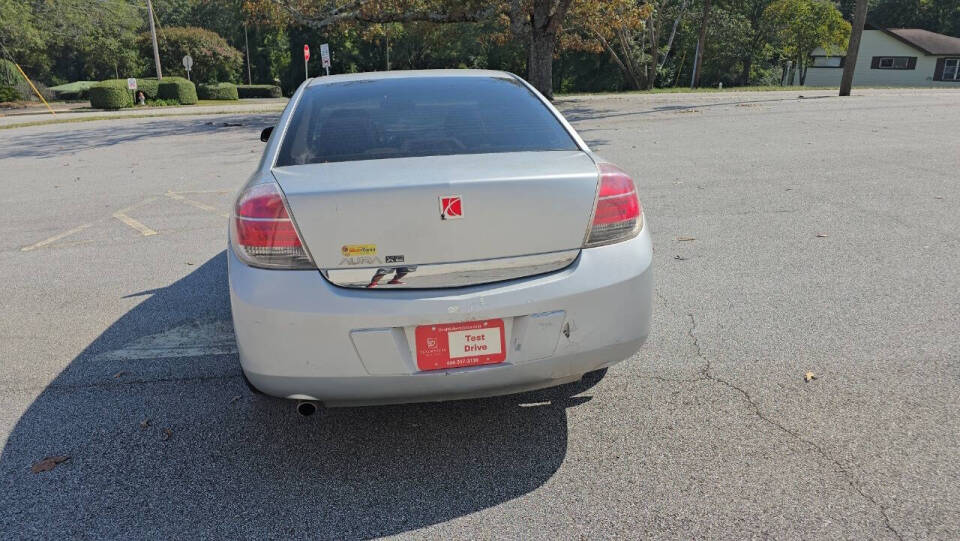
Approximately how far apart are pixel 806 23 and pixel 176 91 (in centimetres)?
4230

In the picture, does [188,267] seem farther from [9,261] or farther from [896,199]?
[896,199]

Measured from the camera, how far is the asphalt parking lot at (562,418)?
8.11 feet

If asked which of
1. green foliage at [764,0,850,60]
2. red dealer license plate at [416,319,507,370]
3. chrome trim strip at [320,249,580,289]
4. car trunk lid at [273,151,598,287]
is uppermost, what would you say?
green foliage at [764,0,850,60]

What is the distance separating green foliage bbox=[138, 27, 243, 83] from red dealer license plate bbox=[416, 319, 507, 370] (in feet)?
166

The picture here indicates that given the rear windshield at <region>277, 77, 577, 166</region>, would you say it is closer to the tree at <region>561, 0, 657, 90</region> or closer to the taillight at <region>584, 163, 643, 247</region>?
the taillight at <region>584, 163, 643, 247</region>

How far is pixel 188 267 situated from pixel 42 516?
327 cm

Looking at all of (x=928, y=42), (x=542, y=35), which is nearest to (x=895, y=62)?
(x=928, y=42)

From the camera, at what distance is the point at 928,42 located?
55.9 metres

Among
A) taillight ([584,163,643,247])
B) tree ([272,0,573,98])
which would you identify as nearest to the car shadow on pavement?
taillight ([584,163,643,247])

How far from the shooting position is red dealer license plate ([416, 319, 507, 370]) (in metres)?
2.47

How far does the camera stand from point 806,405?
316cm

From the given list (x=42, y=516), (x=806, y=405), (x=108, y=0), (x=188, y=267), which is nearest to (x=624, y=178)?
(x=806, y=405)

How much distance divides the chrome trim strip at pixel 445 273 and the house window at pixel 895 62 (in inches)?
2647

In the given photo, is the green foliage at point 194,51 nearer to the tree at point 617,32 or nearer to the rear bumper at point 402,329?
the tree at point 617,32
